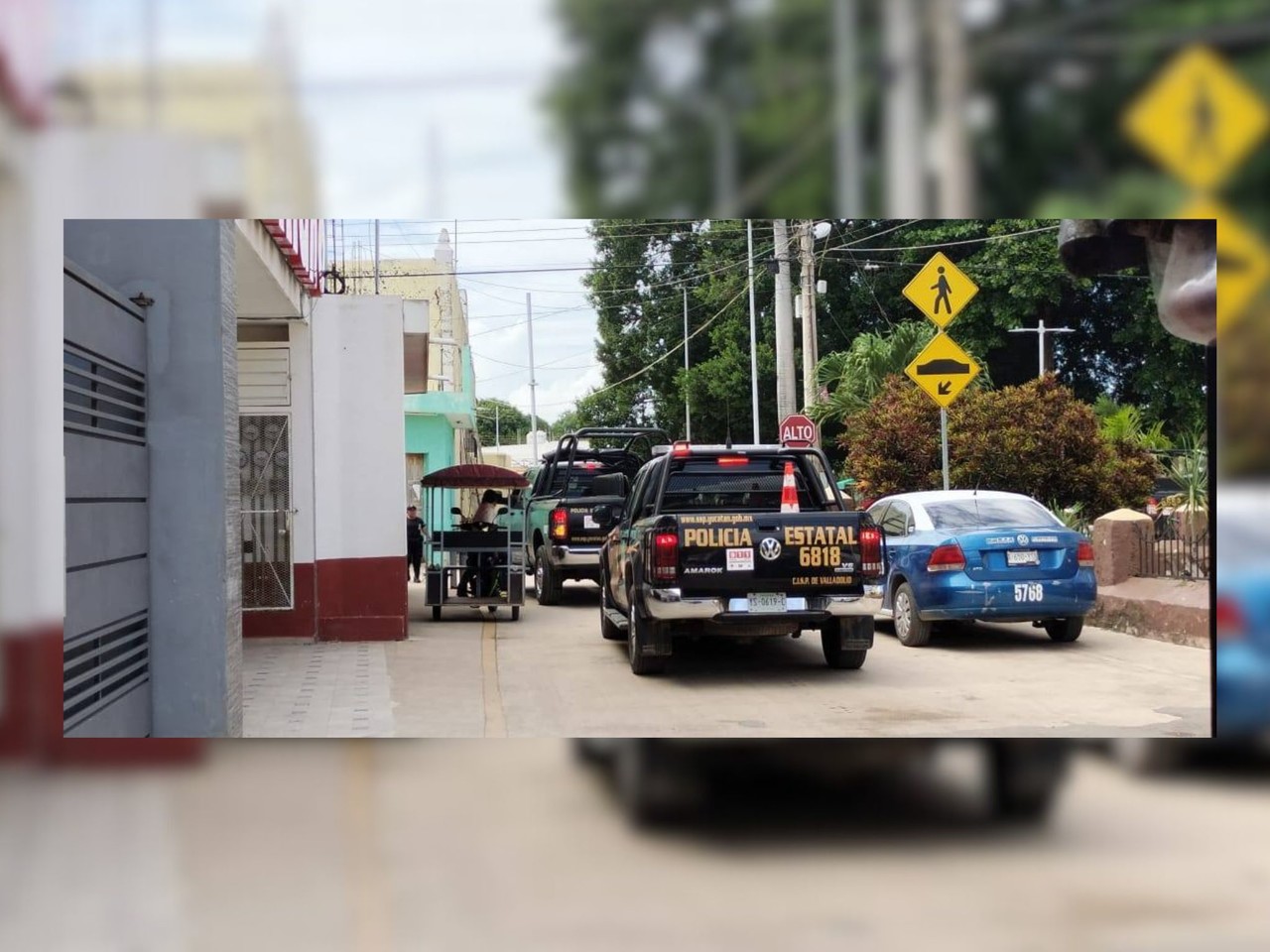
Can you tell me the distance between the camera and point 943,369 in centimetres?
989

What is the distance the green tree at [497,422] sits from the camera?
1322 cm

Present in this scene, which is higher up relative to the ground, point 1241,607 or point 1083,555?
point 1083,555

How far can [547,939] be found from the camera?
5.44 meters

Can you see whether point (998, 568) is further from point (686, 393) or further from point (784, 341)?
point (686, 393)

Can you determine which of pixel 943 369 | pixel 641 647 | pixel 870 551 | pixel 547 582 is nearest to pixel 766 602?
pixel 870 551

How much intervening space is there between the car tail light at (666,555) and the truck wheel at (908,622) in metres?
2.60

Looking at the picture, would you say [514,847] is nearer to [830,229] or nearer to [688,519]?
[688,519]

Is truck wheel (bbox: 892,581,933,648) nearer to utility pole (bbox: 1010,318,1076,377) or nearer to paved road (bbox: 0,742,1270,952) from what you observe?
utility pole (bbox: 1010,318,1076,377)

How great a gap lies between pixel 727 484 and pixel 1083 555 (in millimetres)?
2876

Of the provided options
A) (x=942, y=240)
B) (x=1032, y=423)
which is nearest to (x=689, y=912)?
(x=942, y=240)

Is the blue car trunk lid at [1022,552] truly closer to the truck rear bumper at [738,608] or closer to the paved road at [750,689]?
the paved road at [750,689]

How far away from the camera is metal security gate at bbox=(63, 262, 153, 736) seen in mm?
7215

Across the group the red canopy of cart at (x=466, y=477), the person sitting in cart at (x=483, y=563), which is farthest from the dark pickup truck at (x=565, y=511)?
the red canopy of cart at (x=466, y=477)

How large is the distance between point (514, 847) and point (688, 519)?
10.5ft
